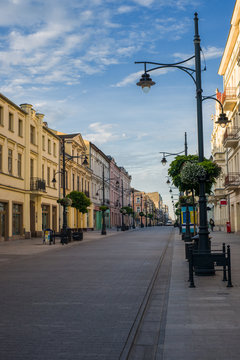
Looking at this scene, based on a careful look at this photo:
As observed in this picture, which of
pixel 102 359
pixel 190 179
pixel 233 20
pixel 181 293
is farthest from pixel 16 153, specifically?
pixel 102 359

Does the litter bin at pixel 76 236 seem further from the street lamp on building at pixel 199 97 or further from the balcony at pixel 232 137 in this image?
the street lamp on building at pixel 199 97

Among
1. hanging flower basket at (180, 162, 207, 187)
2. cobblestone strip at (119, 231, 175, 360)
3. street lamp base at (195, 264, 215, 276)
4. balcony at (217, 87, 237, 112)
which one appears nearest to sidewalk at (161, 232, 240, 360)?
cobblestone strip at (119, 231, 175, 360)

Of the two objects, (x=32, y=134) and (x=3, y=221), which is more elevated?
(x=32, y=134)

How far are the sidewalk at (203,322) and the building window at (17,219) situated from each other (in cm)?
2636

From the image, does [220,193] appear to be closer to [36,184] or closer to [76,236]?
[36,184]

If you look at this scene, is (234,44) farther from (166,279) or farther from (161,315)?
(161,315)

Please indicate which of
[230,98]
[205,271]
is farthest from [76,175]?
[205,271]

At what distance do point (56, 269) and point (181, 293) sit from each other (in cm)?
631

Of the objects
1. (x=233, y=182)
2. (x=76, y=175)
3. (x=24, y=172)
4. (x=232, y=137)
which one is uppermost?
(x=232, y=137)

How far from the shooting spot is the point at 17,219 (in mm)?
36031

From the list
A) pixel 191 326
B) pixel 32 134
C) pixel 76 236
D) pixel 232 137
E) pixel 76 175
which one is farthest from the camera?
pixel 76 175

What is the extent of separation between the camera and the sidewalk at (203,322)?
5.13m

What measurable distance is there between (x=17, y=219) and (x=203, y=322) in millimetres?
31031

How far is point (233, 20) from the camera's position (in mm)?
33344
